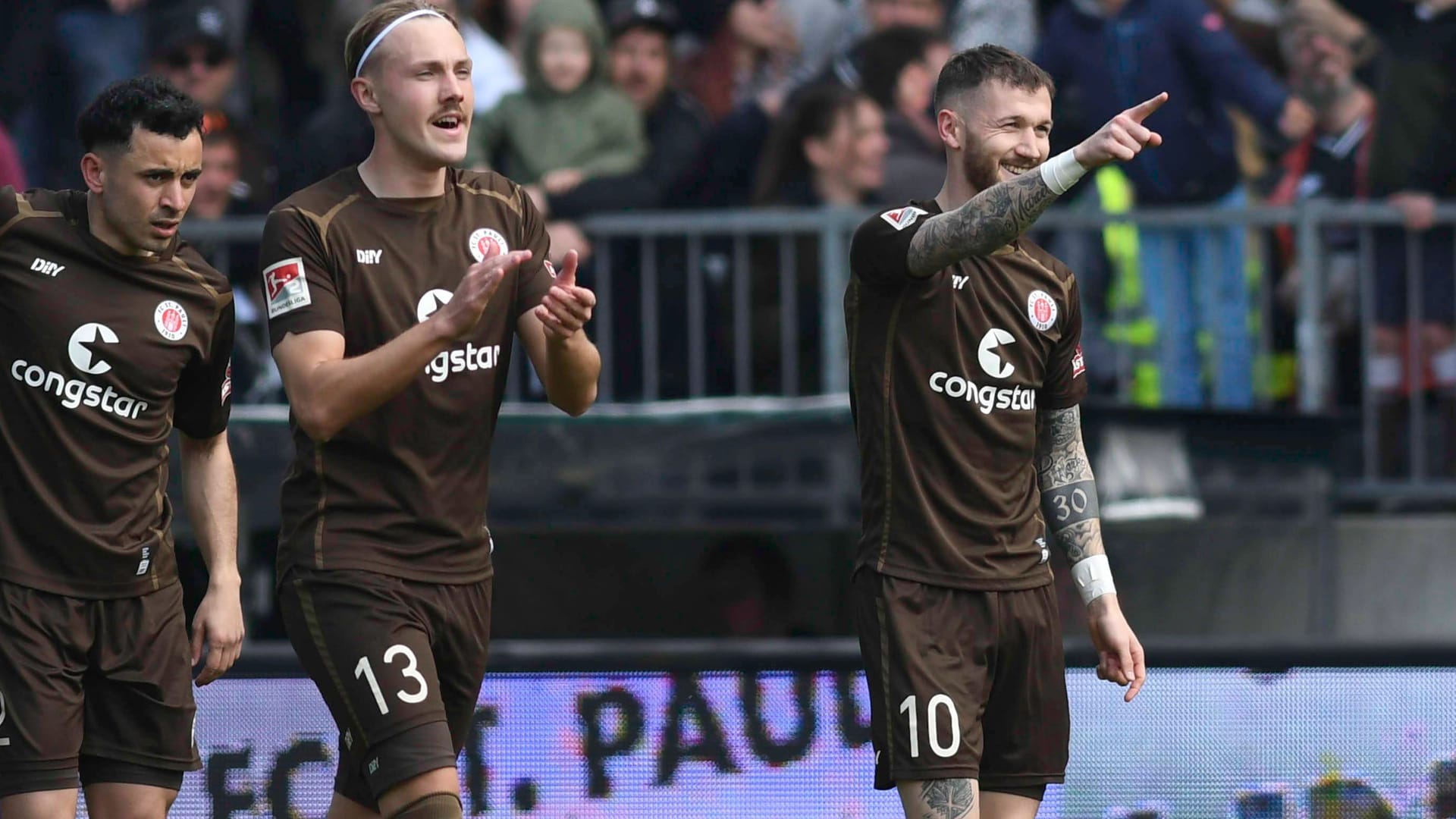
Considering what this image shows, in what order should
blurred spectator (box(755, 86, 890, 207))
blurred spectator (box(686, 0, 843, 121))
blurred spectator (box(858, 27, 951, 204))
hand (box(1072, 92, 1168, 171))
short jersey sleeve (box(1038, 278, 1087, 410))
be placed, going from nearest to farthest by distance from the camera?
1. hand (box(1072, 92, 1168, 171))
2. short jersey sleeve (box(1038, 278, 1087, 410))
3. blurred spectator (box(755, 86, 890, 207))
4. blurred spectator (box(858, 27, 951, 204))
5. blurred spectator (box(686, 0, 843, 121))

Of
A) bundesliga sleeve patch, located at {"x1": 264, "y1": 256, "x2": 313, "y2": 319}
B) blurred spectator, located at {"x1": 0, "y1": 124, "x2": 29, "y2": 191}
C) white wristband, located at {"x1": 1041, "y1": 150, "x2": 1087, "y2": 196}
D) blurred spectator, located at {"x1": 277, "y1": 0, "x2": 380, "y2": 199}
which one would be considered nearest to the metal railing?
blurred spectator, located at {"x1": 277, "y1": 0, "x2": 380, "y2": 199}

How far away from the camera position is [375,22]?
5.79 metres

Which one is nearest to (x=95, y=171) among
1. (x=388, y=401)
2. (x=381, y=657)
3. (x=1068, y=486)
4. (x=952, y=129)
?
(x=388, y=401)

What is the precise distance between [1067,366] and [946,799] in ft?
3.96

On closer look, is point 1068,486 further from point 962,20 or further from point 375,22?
point 962,20

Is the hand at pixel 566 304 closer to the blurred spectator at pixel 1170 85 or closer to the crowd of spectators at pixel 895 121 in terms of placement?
the crowd of spectators at pixel 895 121

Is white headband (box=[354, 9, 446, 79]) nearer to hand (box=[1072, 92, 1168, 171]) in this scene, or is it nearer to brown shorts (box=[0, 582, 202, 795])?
brown shorts (box=[0, 582, 202, 795])

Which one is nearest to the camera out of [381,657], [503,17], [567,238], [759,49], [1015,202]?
[1015,202]

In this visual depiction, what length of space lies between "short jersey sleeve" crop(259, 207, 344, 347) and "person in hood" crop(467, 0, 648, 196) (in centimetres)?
475

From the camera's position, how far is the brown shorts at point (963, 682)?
5695 mm

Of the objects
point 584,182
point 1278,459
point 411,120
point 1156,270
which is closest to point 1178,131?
point 1156,270

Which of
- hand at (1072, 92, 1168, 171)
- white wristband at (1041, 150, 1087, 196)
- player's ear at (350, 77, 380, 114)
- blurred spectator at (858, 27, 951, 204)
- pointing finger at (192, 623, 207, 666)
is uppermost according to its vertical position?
blurred spectator at (858, 27, 951, 204)

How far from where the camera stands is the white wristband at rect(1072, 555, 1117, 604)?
606 centimetres

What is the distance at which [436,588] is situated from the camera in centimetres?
568
